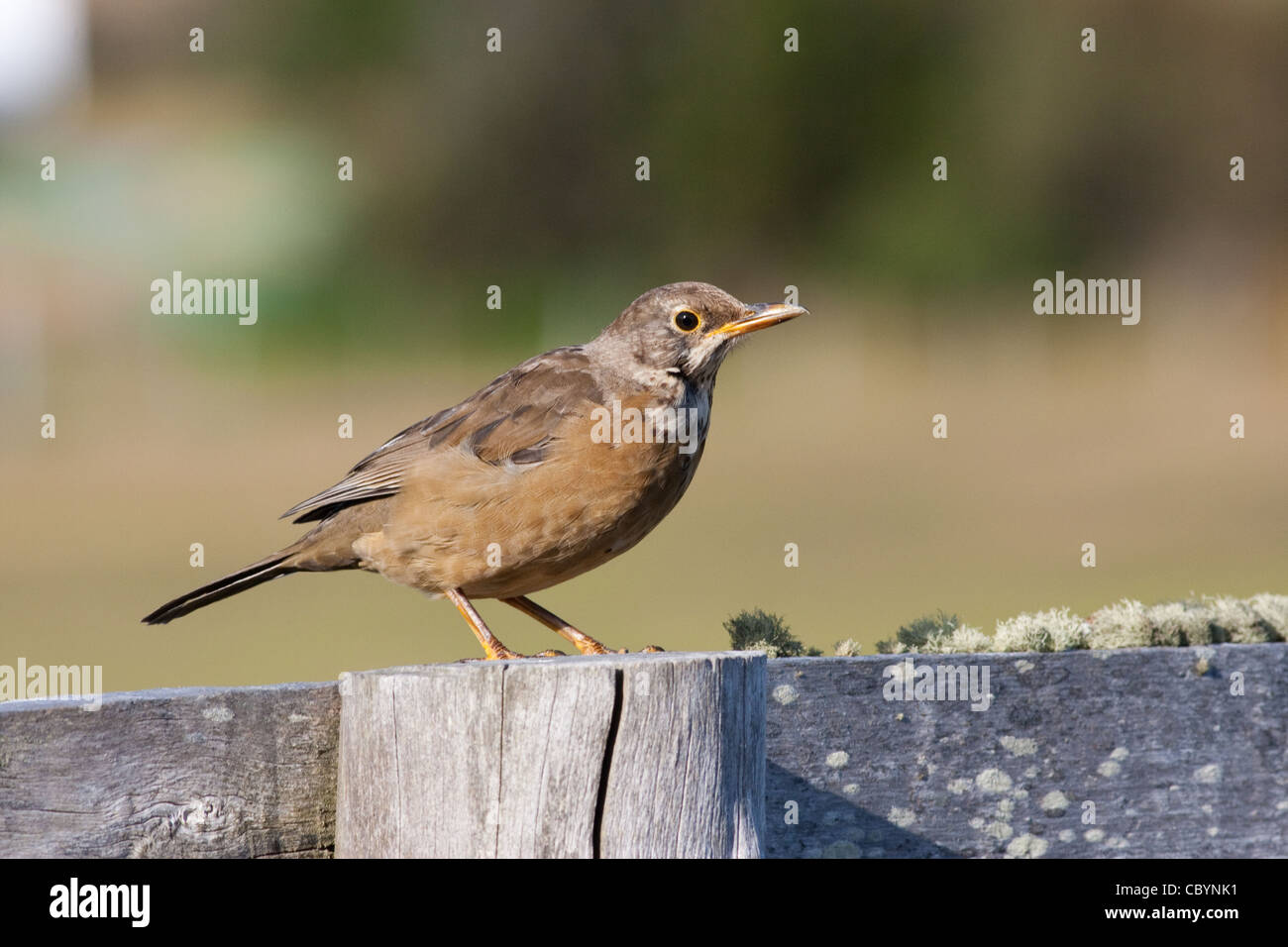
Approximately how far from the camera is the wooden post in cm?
266

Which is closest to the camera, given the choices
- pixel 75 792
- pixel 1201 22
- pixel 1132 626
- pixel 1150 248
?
pixel 75 792

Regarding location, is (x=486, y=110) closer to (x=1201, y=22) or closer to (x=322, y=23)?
(x=322, y=23)

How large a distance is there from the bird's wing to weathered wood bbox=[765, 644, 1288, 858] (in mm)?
2030

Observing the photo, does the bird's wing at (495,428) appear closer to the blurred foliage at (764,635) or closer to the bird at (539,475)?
the bird at (539,475)

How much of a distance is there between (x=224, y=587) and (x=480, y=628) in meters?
0.91

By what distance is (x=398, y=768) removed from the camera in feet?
8.88

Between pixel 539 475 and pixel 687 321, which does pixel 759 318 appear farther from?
pixel 539 475

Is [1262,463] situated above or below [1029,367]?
below

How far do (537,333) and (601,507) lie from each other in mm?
15419

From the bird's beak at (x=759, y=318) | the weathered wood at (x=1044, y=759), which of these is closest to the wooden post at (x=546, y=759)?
the weathered wood at (x=1044, y=759)

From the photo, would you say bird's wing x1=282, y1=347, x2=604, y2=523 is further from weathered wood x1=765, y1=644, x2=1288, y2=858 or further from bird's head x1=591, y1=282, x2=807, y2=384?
weathered wood x1=765, y1=644, x2=1288, y2=858

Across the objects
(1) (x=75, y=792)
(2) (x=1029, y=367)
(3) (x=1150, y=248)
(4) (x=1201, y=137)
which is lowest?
(1) (x=75, y=792)

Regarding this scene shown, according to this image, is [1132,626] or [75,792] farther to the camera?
[1132,626]

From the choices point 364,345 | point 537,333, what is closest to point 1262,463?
point 537,333
